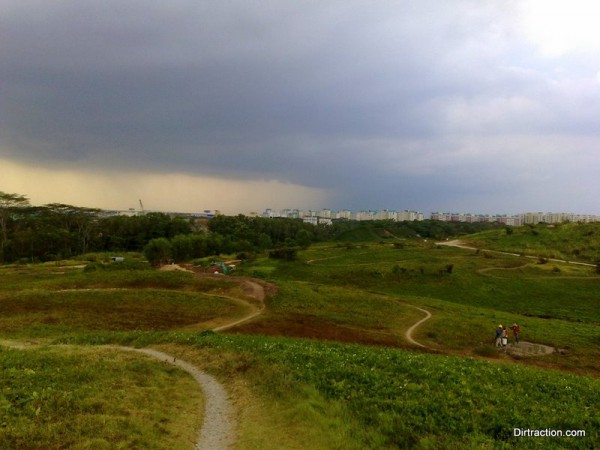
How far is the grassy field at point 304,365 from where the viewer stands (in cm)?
1014

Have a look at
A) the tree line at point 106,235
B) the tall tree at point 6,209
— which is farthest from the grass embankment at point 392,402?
the tall tree at point 6,209

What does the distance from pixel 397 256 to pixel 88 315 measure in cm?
6938

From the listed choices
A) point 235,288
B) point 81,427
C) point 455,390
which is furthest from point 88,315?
point 455,390

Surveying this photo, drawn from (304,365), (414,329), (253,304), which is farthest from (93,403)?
(414,329)

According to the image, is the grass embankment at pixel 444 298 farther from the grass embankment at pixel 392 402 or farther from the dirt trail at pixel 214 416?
the dirt trail at pixel 214 416

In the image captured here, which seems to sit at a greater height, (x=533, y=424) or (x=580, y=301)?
(x=533, y=424)

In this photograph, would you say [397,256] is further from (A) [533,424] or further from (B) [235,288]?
→ (A) [533,424]

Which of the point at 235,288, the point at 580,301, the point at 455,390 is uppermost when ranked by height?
the point at 455,390

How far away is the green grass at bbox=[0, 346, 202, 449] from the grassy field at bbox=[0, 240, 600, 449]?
6 centimetres

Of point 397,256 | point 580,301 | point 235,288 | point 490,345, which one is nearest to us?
point 490,345

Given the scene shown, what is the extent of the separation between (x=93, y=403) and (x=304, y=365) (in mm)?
7692

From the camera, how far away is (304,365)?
51.3ft

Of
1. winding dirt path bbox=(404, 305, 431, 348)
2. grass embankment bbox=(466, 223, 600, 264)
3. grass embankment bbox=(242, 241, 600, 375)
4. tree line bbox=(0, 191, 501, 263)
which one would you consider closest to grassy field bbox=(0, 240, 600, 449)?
grass embankment bbox=(242, 241, 600, 375)

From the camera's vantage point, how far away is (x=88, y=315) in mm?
33656
